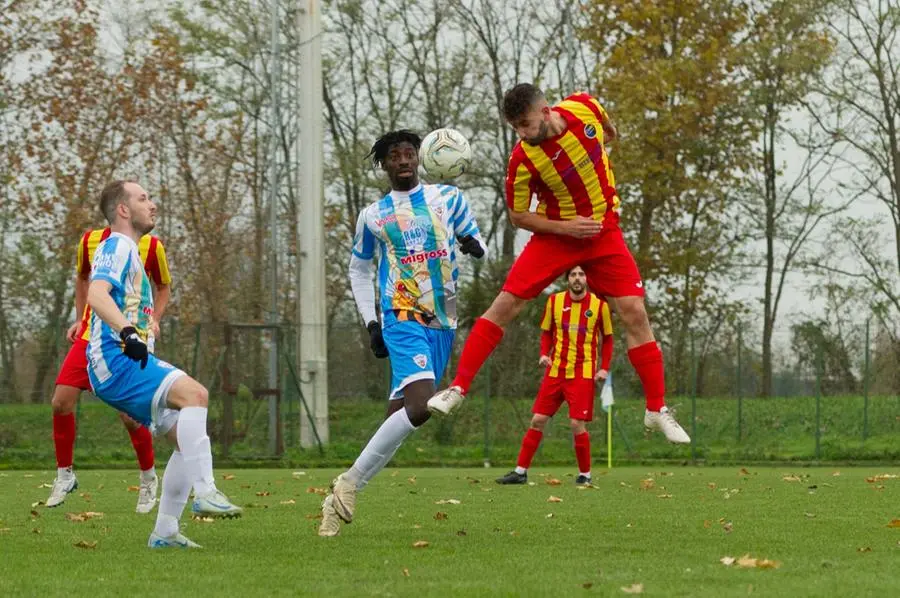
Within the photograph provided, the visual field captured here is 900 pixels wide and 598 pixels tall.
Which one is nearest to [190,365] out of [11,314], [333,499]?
[11,314]

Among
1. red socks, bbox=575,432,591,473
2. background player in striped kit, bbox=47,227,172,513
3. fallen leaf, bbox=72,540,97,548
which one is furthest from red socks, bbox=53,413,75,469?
red socks, bbox=575,432,591,473

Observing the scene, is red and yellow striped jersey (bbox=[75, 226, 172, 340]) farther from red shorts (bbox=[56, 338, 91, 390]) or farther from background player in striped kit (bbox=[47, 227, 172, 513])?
red shorts (bbox=[56, 338, 91, 390])

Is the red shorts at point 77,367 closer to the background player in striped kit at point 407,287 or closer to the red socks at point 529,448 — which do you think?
the background player in striped kit at point 407,287

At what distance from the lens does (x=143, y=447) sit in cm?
1066

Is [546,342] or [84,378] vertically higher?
[546,342]

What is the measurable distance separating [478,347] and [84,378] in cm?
333

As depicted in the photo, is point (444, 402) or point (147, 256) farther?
point (147, 256)

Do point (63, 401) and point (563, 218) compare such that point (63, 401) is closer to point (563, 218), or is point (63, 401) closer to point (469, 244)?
point (469, 244)

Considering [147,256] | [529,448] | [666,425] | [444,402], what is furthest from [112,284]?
[529,448]

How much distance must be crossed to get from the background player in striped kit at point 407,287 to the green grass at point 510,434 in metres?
13.5

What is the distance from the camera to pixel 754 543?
7.55m

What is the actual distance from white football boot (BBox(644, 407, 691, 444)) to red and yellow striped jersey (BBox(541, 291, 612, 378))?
18.8ft

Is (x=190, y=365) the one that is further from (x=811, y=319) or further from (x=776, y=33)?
(x=776, y=33)

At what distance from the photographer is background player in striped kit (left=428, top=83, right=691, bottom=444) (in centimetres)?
853
